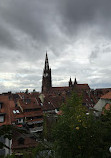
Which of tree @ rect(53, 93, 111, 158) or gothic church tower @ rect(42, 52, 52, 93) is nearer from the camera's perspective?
tree @ rect(53, 93, 111, 158)

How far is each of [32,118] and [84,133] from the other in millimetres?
27905

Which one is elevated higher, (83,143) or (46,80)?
(46,80)

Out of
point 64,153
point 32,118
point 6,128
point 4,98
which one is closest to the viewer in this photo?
point 6,128

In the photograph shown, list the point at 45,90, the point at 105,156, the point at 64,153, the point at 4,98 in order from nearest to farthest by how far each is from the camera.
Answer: the point at 105,156
the point at 64,153
the point at 4,98
the point at 45,90

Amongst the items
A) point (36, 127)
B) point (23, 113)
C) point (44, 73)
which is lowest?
point (36, 127)

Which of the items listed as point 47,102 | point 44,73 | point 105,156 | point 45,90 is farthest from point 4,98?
point 44,73

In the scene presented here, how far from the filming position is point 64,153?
21.9 feet

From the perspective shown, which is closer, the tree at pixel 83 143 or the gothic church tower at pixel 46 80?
the tree at pixel 83 143

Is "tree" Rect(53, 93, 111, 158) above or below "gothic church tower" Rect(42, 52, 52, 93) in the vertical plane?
below

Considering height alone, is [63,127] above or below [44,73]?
below

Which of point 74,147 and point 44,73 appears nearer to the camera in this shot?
point 74,147

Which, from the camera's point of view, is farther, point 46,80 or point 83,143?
point 46,80

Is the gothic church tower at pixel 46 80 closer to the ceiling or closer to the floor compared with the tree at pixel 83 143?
closer to the ceiling

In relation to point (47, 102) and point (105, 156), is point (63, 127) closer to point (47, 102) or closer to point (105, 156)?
point (105, 156)
